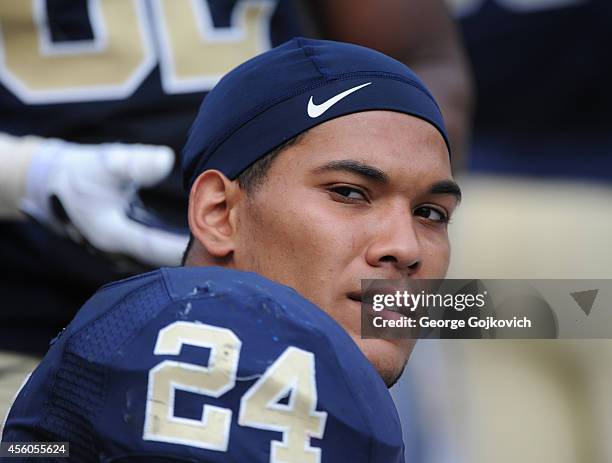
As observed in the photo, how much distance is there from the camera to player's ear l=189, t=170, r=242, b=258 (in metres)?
2.01

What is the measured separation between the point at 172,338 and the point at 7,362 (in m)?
1.20

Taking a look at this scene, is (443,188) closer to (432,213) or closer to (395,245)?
(432,213)

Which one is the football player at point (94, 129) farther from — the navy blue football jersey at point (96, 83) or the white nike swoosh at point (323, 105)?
the white nike swoosh at point (323, 105)

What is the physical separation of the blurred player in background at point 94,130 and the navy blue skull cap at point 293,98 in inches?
20.6

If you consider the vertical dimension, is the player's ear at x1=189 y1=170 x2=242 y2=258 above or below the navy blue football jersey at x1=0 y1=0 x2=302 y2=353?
below

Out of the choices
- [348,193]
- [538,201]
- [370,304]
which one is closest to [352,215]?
[348,193]

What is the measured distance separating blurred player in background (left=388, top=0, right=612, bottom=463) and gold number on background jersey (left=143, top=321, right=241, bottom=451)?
327 cm

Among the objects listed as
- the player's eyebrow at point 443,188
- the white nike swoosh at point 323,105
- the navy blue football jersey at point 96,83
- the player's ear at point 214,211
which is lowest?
the player's ear at point 214,211

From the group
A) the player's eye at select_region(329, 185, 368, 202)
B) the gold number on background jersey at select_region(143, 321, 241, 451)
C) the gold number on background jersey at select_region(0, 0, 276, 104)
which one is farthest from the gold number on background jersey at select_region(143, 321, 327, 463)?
the gold number on background jersey at select_region(0, 0, 276, 104)

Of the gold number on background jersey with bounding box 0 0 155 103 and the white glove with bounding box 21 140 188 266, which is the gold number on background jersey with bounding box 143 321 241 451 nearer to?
the white glove with bounding box 21 140 188 266

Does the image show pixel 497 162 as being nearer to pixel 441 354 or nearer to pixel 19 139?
pixel 441 354

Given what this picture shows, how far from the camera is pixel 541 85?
573 cm

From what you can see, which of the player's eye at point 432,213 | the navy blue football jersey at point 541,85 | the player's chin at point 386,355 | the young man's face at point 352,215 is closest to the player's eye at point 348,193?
the young man's face at point 352,215

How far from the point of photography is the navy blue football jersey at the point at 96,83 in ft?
8.68
